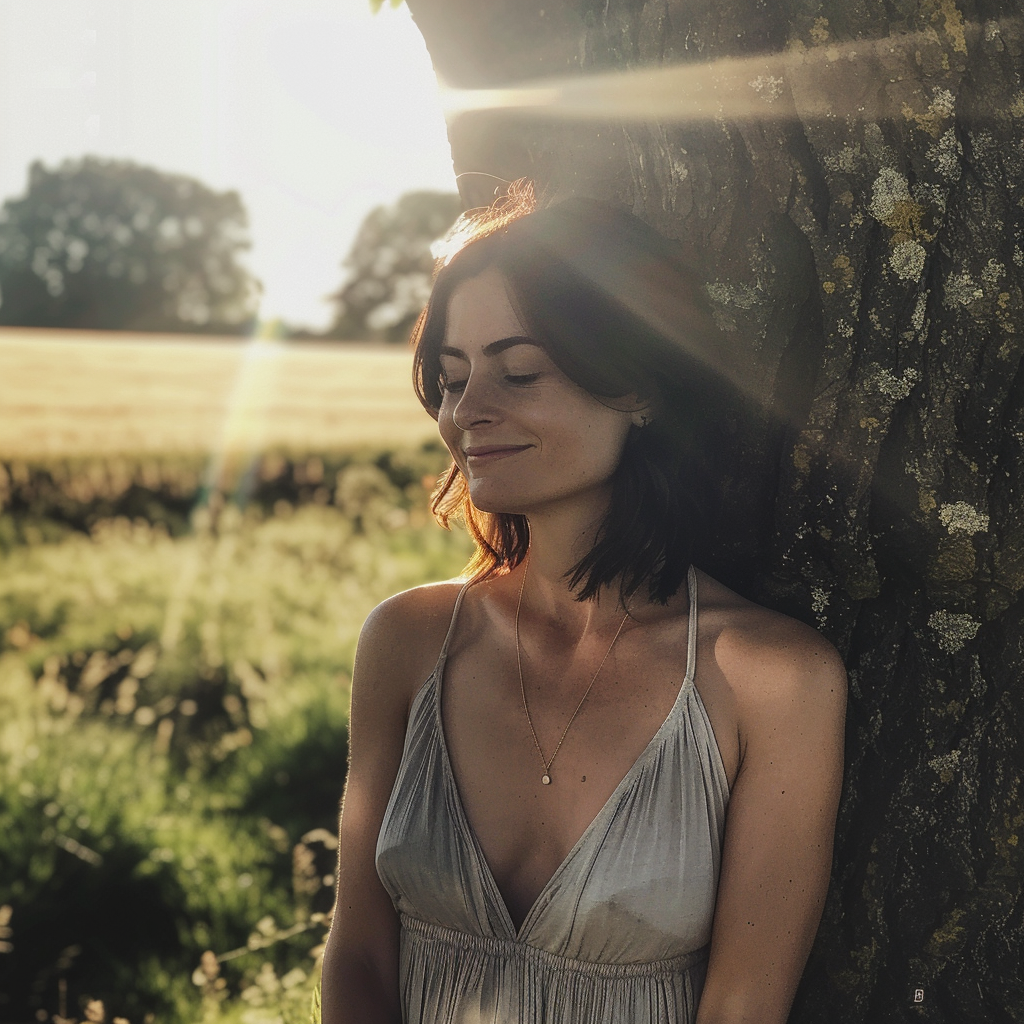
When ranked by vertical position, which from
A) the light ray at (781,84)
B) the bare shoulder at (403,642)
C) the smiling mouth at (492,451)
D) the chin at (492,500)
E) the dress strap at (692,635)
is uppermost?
the light ray at (781,84)

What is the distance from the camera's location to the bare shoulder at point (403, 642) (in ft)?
7.49

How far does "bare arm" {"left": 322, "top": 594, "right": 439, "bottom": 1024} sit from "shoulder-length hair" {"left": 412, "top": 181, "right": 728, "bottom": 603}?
1.40 feet

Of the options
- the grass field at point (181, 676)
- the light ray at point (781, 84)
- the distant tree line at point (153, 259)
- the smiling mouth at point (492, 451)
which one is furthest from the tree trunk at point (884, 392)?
the distant tree line at point (153, 259)

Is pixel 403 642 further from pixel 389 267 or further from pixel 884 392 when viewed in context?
pixel 389 267

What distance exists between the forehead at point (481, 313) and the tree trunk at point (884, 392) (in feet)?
1.13

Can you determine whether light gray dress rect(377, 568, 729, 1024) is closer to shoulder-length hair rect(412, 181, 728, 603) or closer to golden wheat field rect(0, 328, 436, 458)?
shoulder-length hair rect(412, 181, 728, 603)

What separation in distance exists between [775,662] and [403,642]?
81 cm

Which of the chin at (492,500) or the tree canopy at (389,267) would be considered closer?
→ the chin at (492,500)

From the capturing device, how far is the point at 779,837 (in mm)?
1823

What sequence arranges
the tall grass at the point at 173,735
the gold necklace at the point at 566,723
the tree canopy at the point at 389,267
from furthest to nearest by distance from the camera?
the tree canopy at the point at 389,267 < the tall grass at the point at 173,735 < the gold necklace at the point at 566,723

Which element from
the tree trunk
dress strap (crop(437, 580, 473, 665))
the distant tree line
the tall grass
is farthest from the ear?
the distant tree line

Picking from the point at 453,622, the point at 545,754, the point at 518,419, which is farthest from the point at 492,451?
the point at 545,754

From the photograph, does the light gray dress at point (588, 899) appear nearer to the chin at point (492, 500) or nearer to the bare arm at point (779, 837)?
the bare arm at point (779, 837)

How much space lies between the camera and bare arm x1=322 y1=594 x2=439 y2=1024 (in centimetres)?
224
